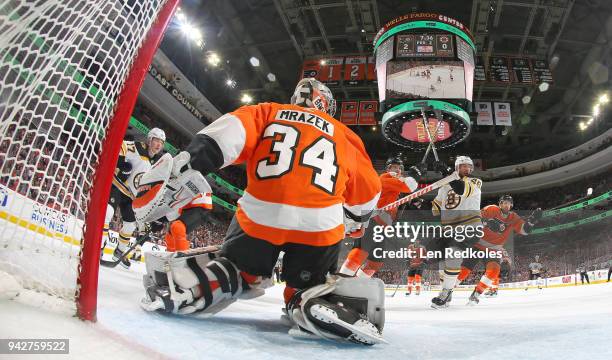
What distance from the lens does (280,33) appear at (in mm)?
12961

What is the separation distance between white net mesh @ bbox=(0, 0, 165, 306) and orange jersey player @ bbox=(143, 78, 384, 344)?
42 cm

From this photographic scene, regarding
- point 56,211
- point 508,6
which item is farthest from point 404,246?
point 56,211

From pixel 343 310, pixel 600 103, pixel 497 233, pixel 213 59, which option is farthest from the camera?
pixel 600 103

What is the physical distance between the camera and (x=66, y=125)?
3.30ft

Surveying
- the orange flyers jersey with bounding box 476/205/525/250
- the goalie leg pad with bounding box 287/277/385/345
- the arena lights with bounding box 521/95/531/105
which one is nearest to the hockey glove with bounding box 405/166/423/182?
the goalie leg pad with bounding box 287/277/385/345

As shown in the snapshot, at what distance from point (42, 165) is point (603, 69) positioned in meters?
16.4

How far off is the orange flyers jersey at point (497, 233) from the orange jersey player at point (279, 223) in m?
4.00

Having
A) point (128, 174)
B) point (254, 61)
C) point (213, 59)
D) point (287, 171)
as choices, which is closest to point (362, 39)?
point (254, 61)

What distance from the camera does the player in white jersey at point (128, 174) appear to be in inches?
152

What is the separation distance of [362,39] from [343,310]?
12077 millimetres

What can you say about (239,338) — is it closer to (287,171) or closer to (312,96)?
(287,171)

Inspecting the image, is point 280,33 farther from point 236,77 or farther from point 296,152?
point 296,152

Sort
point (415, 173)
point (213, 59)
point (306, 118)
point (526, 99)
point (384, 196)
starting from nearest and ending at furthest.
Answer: point (306, 118) → point (415, 173) → point (384, 196) → point (213, 59) → point (526, 99)

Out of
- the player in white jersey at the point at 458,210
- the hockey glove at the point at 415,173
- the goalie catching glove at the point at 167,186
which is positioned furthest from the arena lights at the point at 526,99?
the goalie catching glove at the point at 167,186
